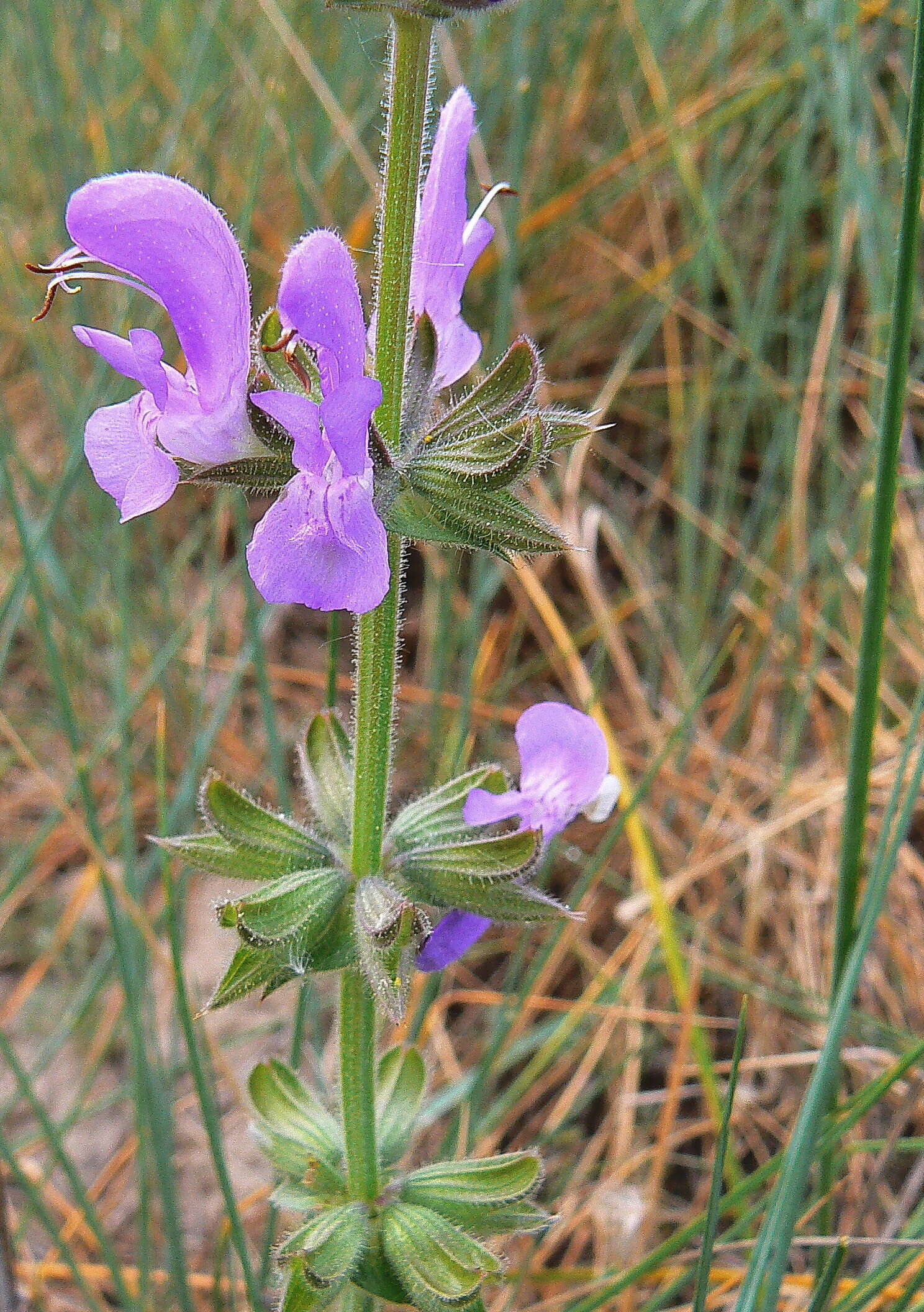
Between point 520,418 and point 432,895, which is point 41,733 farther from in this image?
point 520,418

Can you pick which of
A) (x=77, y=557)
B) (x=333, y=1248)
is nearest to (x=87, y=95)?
(x=77, y=557)

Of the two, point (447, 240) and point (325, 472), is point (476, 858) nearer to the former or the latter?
point (325, 472)

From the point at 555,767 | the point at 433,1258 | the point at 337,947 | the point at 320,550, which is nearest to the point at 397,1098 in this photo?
the point at 433,1258

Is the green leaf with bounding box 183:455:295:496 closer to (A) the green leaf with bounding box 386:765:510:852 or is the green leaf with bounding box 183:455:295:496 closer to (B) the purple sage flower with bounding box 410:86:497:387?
(B) the purple sage flower with bounding box 410:86:497:387

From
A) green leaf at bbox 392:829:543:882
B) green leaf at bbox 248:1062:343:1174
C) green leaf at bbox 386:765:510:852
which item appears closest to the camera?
green leaf at bbox 392:829:543:882

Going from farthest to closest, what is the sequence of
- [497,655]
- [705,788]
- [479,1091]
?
1. [497,655]
2. [705,788]
3. [479,1091]

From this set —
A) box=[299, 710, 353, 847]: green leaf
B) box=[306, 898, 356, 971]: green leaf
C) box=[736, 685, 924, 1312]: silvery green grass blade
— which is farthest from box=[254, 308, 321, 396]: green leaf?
box=[736, 685, 924, 1312]: silvery green grass blade

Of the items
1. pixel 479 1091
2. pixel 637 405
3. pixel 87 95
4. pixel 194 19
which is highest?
pixel 194 19
